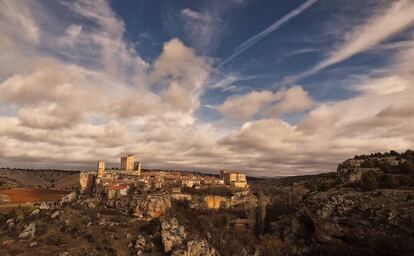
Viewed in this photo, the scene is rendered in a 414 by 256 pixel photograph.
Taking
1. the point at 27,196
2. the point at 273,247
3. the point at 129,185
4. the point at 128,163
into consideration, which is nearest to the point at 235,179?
the point at 128,163

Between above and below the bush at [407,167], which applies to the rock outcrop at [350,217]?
below

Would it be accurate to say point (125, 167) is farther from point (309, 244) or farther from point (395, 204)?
point (395, 204)

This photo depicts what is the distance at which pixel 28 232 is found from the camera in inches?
3054

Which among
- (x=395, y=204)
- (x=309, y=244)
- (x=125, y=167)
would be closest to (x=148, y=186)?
(x=125, y=167)

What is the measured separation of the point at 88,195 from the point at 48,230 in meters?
24.9

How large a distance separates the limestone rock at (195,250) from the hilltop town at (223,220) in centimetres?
20

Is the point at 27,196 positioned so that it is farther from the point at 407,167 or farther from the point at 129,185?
the point at 407,167

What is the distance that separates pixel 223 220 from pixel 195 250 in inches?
868

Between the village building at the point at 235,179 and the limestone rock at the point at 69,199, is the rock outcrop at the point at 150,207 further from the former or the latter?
the village building at the point at 235,179

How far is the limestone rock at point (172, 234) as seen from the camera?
244 feet

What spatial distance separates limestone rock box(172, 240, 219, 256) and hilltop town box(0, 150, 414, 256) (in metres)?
0.20

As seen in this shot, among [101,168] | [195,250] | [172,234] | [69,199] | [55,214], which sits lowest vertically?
[195,250]

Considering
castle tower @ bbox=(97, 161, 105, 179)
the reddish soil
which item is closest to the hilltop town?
castle tower @ bbox=(97, 161, 105, 179)

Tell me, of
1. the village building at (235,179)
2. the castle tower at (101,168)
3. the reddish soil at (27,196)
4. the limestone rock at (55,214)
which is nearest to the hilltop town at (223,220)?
the limestone rock at (55,214)
